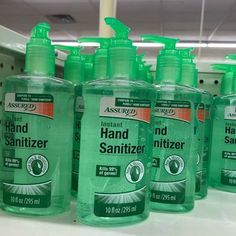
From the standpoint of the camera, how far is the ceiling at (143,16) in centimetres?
294

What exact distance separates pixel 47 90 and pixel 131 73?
9 cm

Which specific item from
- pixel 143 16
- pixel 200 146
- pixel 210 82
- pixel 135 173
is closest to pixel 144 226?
pixel 135 173

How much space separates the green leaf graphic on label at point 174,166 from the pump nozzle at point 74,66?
159 millimetres

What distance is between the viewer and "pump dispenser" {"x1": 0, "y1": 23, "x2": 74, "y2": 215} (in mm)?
383

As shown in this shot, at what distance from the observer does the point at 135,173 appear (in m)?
0.37

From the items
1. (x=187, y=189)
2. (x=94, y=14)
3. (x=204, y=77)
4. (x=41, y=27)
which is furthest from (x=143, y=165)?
(x=94, y=14)

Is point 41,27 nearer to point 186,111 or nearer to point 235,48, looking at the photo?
point 186,111

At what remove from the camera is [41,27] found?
0.40 metres

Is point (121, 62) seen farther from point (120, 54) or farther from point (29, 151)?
point (29, 151)

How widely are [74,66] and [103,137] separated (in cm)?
14

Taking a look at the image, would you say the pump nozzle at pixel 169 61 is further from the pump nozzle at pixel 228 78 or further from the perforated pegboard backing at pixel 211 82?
the perforated pegboard backing at pixel 211 82

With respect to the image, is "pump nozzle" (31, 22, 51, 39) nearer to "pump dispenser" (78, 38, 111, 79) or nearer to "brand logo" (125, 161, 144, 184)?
"pump dispenser" (78, 38, 111, 79)

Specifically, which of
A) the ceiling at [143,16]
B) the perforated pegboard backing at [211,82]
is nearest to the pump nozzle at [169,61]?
the perforated pegboard backing at [211,82]

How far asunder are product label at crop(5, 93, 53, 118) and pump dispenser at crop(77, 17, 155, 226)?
0.14 feet
